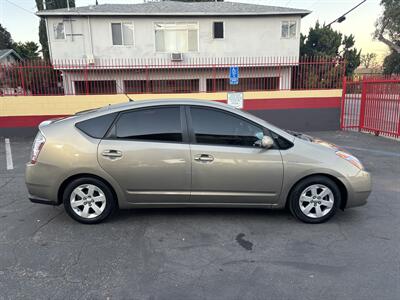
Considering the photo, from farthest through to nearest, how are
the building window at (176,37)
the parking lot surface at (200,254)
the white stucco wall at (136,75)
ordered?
the building window at (176,37) < the white stucco wall at (136,75) < the parking lot surface at (200,254)

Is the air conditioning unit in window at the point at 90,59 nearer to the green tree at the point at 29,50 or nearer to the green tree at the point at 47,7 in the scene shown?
the green tree at the point at 47,7

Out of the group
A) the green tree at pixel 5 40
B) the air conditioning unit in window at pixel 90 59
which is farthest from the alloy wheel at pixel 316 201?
the green tree at pixel 5 40

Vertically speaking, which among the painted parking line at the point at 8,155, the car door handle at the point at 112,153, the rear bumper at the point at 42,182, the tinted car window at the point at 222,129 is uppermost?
the tinted car window at the point at 222,129

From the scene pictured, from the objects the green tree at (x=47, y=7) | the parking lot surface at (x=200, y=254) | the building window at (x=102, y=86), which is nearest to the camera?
the parking lot surface at (x=200, y=254)

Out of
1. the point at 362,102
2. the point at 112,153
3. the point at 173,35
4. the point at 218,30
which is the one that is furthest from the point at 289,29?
the point at 112,153

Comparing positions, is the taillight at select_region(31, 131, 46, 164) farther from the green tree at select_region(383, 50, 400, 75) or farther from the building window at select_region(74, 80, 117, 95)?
the green tree at select_region(383, 50, 400, 75)

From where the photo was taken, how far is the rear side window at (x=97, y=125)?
Answer: 3717mm

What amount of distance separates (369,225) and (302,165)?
118cm

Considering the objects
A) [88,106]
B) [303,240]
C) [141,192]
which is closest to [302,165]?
[303,240]

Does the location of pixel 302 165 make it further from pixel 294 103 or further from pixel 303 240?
pixel 294 103

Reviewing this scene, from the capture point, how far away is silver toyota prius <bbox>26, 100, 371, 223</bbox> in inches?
143

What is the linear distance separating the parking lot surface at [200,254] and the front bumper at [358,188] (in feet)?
1.00

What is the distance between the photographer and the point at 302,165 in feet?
12.0

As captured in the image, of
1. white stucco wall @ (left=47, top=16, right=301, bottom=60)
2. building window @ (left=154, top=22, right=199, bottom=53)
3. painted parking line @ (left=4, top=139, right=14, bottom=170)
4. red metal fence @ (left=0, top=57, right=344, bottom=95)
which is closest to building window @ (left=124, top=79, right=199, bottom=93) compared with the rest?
red metal fence @ (left=0, top=57, right=344, bottom=95)
